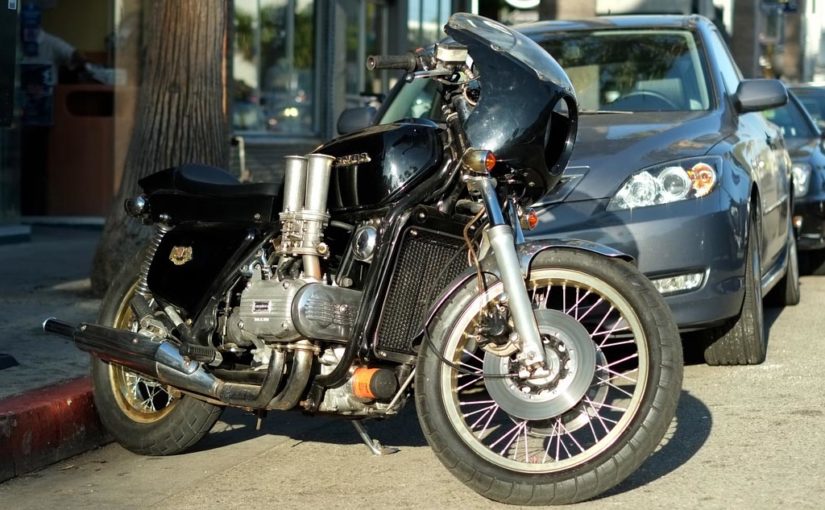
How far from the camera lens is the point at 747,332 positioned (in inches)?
274

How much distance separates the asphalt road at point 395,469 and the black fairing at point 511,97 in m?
1.17

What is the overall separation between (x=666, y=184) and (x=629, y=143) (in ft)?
1.08

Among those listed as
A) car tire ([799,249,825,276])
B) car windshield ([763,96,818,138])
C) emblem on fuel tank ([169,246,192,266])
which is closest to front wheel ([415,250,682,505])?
emblem on fuel tank ([169,246,192,266])

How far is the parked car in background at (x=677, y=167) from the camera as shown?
21.0 ft

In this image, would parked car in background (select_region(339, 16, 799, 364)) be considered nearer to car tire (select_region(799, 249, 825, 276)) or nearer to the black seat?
the black seat

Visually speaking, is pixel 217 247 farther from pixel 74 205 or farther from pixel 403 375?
pixel 74 205

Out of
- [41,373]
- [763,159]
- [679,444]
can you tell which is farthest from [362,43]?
[679,444]

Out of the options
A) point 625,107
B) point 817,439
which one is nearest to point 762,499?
point 817,439

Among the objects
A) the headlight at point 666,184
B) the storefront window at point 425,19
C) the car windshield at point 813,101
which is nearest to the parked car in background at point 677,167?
the headlight at point 666,184

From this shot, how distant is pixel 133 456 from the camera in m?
5.78

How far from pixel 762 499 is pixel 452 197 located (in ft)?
4.72

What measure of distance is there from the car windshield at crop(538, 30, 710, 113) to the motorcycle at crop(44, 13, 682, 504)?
114 inches

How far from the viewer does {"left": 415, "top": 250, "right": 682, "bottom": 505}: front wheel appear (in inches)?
179

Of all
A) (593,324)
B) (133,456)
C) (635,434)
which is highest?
(593,324)
